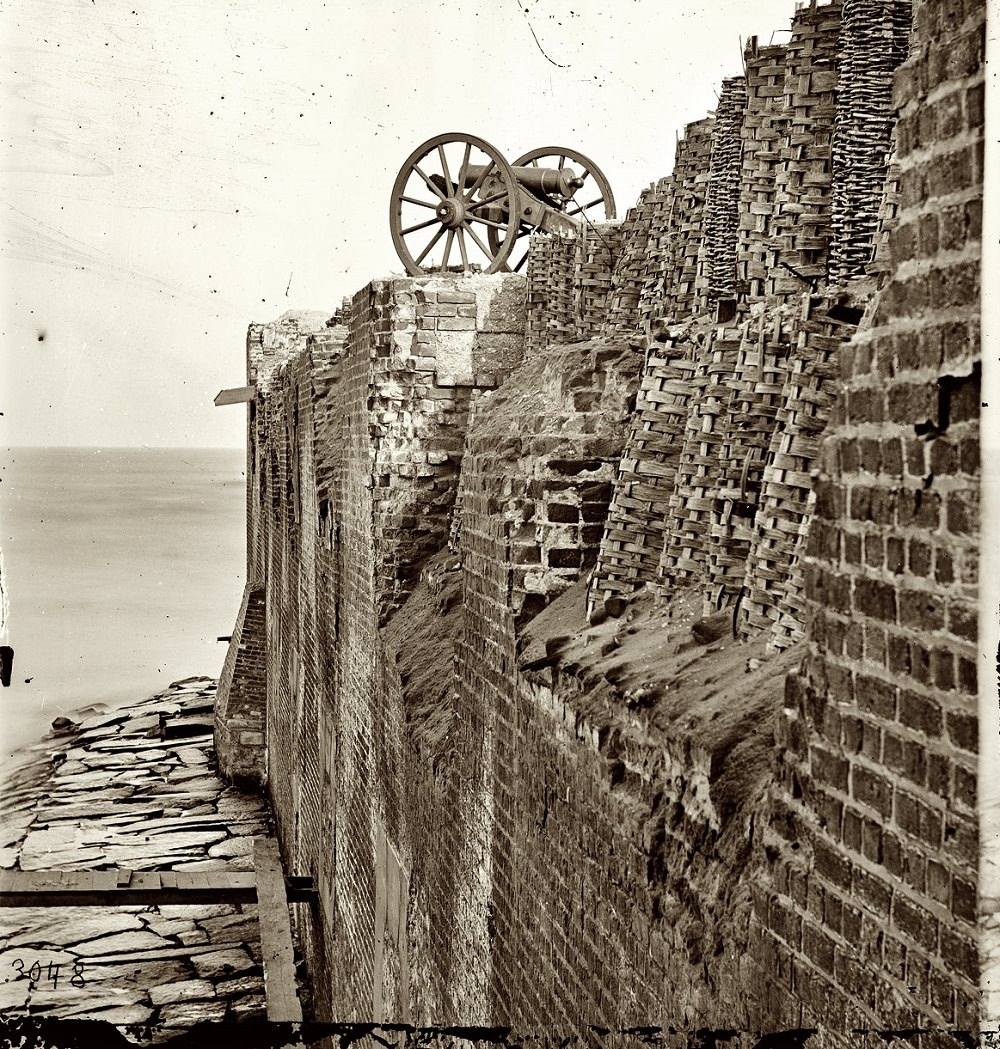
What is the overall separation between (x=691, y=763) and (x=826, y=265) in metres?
1.56

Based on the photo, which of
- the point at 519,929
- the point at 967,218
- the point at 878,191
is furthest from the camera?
the point at 519,929

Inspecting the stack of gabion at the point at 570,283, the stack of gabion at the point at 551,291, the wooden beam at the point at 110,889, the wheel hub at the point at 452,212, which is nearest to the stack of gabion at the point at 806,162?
the stack of gabion at the point at 570,283

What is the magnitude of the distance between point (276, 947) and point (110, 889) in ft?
4.27

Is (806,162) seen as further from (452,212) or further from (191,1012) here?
(191,1012)

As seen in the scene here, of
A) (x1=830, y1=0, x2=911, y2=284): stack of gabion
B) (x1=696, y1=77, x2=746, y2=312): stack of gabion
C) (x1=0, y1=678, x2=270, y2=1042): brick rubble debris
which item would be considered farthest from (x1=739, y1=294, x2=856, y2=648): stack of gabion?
(x1=0, y1=678, x2=270, y2=1042): brick rubble debris

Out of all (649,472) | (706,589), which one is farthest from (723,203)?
(706,589)

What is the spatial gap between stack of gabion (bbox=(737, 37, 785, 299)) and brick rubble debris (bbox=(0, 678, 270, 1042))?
616 cm

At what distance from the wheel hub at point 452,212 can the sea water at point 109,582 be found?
423cm

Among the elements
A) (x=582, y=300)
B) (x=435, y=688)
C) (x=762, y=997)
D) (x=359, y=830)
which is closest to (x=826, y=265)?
(x=762, y=997)

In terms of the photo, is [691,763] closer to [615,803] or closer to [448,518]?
[615,803]

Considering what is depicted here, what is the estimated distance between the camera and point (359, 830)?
26.3 ft

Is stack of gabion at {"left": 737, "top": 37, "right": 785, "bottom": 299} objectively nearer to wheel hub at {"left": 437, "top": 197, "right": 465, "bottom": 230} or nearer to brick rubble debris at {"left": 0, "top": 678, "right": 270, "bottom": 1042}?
brick rubble debris at {"left": 0, "top": 678, "right": 270, "bottom": 1042}

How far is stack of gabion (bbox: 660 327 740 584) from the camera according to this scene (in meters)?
3.64

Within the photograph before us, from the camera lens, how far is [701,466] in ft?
12.0
